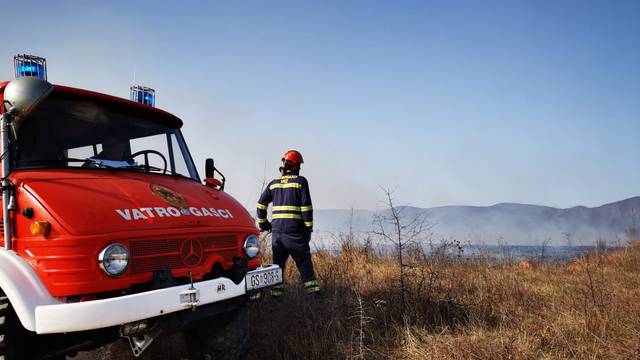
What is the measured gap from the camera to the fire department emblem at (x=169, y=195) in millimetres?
3305

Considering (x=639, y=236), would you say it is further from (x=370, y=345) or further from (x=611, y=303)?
(x=370, y=345)

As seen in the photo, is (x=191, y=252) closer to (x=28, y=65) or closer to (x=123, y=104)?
(x=123, y=104)

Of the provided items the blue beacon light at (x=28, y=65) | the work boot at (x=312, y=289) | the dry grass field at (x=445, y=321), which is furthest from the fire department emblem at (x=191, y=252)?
the work boot at (x=312, y=289)

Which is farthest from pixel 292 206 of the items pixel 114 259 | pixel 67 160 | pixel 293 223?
pixel 114 259

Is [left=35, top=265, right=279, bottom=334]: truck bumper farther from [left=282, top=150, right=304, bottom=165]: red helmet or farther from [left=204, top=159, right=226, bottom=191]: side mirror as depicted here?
[left=282, top=150, right=304, bottom=165]: red helmet

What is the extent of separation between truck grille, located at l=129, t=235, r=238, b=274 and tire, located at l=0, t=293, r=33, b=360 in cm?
76

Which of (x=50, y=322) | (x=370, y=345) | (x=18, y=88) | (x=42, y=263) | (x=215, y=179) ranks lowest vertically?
(x=370, y=345)

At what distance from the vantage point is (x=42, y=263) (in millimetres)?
2600

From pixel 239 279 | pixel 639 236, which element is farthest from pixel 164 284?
pixel 639 236

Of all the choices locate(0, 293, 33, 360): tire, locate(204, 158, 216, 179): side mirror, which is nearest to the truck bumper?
locate(0, 293, 33, 360): tire

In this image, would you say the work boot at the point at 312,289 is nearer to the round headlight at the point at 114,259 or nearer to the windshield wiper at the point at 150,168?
the windshield wiper at the point at 150,168

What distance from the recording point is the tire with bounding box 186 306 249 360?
3.60 m

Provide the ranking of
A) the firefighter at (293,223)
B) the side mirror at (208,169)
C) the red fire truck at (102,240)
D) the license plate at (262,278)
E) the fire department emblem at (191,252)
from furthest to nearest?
the firefighter at (293,223) < the side mirror at (208,169) < the license plate at (262,278) < the fire department emblem at (191,252) < the red fire truck at (102,240)

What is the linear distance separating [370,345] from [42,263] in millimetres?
2834
